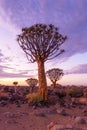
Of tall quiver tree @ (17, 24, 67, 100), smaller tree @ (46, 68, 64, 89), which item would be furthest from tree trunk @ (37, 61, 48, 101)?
smaller tree @ (46, 68, 64, 89)

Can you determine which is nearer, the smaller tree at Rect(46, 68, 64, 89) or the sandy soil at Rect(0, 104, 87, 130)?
the sandy soil at Rect(0, 104, 87, 130)

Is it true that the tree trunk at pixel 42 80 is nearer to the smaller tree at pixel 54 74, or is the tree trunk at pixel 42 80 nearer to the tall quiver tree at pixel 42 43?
the tall quiver tree at pixel 42 43

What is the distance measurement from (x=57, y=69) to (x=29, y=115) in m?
26.4

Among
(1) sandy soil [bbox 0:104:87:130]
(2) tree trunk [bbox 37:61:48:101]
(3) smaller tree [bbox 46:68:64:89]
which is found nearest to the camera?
(1) sandy soil [bbox 0:104:87:130]

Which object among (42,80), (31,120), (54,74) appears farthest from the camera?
(54,74)

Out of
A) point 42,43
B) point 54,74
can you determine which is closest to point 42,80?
point 42,43

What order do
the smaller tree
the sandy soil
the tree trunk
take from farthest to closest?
the smaller tree < the tree trunk < the sandy soil

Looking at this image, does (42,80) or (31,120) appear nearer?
(31,120)

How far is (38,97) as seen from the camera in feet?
65.5

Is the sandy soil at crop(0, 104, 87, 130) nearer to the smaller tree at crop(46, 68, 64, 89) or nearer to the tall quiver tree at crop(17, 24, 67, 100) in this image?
the tall quiver tree at crop(17, 24, 67, 100)

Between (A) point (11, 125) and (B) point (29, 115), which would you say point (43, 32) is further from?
(A) point (11, 125)

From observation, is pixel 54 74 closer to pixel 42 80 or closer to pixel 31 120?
pixel 42 80

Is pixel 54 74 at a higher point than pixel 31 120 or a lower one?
higher

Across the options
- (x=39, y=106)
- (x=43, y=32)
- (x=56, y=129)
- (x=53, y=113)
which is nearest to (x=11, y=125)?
(x=56, y=129)
